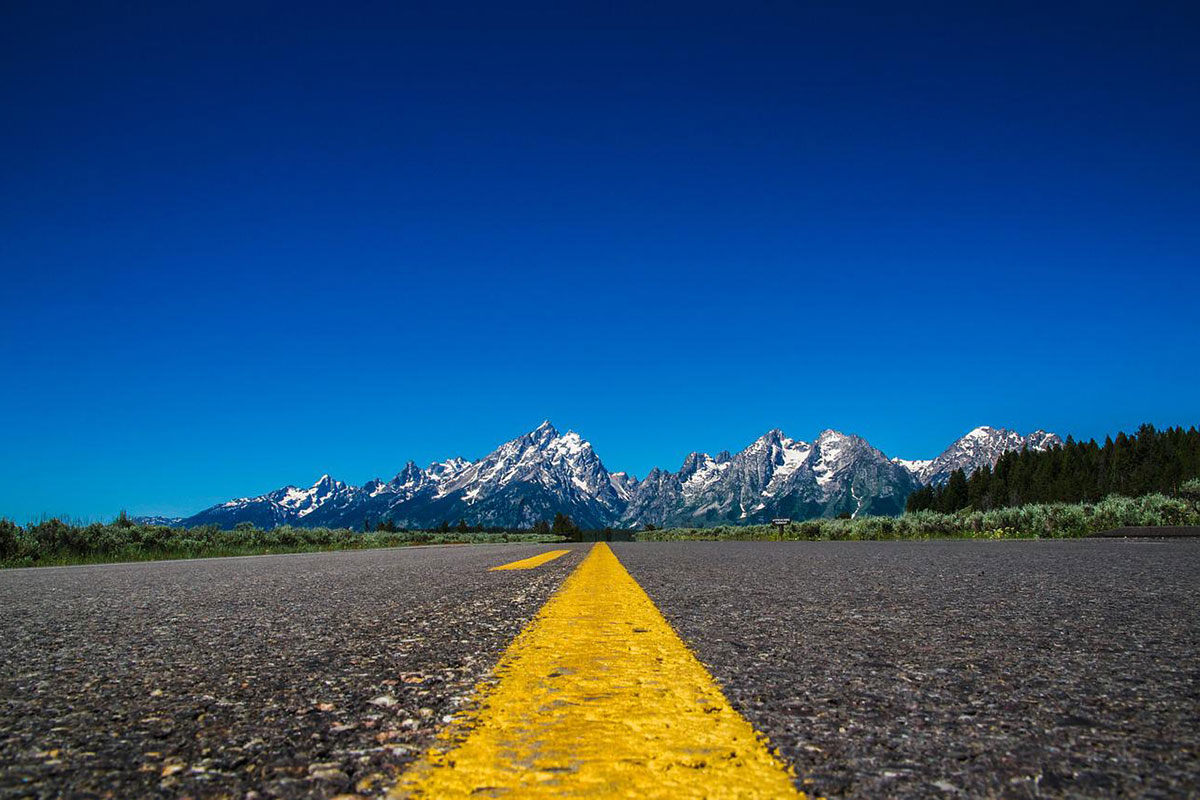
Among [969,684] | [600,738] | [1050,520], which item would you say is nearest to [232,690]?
[600,738]

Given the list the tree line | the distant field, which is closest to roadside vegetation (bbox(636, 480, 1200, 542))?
the distant field

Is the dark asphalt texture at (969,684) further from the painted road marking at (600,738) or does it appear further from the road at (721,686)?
the painted road marking at (600,738)

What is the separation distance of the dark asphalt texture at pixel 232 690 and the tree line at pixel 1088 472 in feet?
318

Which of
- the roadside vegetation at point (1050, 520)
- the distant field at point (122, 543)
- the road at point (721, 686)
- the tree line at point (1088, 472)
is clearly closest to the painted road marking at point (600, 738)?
the road at point (721, 686)

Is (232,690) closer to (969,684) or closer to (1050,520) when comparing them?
(969,684)

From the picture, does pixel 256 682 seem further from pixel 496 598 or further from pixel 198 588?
pixel 198 588

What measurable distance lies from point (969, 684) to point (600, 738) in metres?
1.25

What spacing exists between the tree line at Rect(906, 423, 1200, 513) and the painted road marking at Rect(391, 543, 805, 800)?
97219 millimetres

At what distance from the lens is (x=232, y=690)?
2.16 m

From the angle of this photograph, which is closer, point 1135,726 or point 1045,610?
point 1135,726

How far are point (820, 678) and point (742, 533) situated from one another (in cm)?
4242

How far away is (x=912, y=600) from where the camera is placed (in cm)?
427

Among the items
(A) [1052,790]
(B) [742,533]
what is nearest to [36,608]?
(A) [1052,790]

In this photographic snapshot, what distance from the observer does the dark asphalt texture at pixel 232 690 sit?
1.43 m
